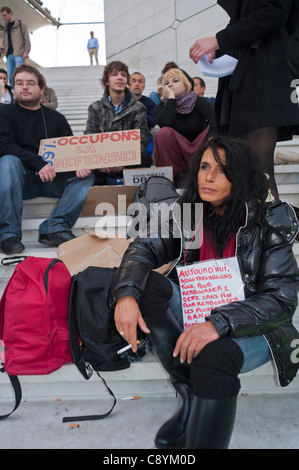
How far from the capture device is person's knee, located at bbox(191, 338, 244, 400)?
96 cm

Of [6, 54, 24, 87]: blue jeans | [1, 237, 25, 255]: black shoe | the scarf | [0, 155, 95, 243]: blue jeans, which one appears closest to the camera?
[1, 237, 25, 255]: black shoe

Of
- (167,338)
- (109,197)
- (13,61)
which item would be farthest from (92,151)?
(13,61)

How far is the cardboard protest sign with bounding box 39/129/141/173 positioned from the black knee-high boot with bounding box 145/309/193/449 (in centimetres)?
158

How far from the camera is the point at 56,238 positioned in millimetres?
2191

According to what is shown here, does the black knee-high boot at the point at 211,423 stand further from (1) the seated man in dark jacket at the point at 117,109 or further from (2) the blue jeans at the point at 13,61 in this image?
(2) the blue jeans at the point at 13,61

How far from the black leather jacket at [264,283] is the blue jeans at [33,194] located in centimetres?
108

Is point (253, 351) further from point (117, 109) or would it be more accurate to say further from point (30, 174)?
point (117, 109)

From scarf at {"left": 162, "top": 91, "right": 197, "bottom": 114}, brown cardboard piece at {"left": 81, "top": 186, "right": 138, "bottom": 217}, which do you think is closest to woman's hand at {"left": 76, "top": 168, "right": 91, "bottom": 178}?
brown cardboard piece at {"left": 81, "top": 186, "right": 138, "bottom": 217}

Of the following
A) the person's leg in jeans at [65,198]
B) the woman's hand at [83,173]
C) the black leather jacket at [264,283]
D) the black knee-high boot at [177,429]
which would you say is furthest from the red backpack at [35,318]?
the woman's hand at [83,173]

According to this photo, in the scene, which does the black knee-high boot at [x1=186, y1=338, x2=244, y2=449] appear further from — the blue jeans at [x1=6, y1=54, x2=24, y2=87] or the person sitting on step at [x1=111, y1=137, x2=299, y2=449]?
the blue jeans at [x1=6, y1=54, x2=24, y2=87]

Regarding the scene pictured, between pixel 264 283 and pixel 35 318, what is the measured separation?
2.96 feet

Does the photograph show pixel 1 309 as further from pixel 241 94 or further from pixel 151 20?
pixel 151 20

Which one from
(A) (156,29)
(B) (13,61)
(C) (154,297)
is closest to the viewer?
(C) (154,297)

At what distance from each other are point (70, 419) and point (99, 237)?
2.99 feet
